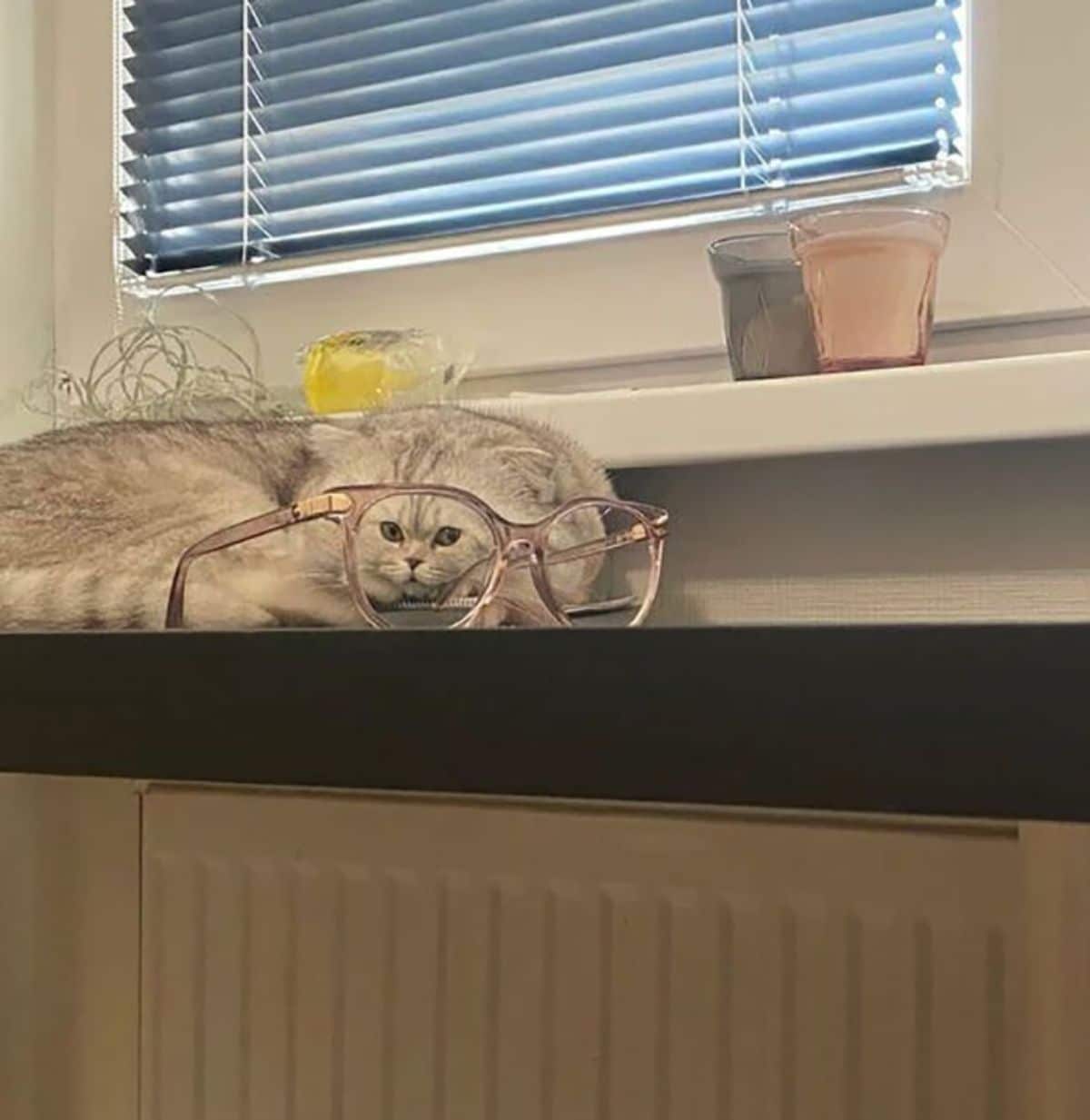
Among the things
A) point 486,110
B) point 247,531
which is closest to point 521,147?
point 486,110

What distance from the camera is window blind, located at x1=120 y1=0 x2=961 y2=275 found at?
1.03 metres

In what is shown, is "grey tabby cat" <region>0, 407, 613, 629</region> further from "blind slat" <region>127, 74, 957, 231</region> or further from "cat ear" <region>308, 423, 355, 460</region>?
"blind slat" <region>127, 74, 957, 231</region>

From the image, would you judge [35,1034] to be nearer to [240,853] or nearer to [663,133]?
[240,853]

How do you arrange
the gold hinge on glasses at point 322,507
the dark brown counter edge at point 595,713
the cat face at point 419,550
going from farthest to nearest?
the cat face at point 419,550 → the gold hinge on glasses at point 322,507 → the dark brown counter edge at point 595,713

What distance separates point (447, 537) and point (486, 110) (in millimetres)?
432

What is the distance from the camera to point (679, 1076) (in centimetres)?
96

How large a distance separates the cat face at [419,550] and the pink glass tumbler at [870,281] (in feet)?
0.80

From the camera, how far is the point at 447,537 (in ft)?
2.81

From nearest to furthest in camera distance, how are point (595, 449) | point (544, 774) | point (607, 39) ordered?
point (544, 774), point (595, 449), point (607, 39)

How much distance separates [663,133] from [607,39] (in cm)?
8

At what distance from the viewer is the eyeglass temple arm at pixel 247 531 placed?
2.38 feet

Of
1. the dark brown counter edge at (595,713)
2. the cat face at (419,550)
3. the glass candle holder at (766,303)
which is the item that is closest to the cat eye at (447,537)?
the cat face at (419,550)

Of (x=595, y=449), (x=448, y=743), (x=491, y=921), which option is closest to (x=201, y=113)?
(x=595, y=449)

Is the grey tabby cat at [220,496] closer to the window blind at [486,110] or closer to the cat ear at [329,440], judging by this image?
the cat ear at [329,440]
